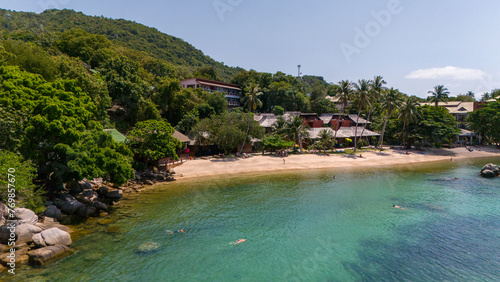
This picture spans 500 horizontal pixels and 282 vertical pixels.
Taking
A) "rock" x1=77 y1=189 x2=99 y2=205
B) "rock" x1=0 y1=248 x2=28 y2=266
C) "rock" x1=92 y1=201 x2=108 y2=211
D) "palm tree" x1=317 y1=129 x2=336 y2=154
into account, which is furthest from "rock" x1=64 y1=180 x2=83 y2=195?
"palm tree" x1=317 y1=129 x2=336 y2=154

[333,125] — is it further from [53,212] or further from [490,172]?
[53,212]

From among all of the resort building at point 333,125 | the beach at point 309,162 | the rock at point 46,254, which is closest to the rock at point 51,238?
the rock at point 46,254

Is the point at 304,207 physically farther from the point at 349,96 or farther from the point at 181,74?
the point at 181,74

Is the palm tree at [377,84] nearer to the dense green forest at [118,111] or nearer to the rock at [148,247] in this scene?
the dense green forest at [118,111]

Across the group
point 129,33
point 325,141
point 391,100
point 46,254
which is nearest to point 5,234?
point 46,254

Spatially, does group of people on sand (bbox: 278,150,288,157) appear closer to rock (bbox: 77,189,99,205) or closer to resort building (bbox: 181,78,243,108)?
resort building (bbox: 181,78,243,108)

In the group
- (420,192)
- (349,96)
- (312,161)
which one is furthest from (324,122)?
(420,192)
